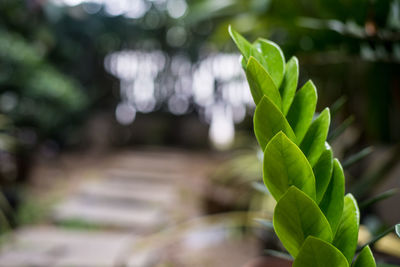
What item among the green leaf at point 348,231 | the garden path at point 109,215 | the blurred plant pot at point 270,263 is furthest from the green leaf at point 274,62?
the garden path at point 109,215

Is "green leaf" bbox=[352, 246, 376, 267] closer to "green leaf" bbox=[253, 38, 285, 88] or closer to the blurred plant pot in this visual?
"green leaf" bbox=[253, 38, 285, 88]

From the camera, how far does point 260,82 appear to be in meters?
0.23

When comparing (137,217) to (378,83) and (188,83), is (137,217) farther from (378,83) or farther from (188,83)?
(188,83)

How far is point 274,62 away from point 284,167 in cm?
8

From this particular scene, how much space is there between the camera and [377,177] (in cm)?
57

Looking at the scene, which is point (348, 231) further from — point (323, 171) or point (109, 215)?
point (109, 215)

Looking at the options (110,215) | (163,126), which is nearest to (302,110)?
(110,215)

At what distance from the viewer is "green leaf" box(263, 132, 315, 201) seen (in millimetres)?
217

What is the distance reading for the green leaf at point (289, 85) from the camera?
249mm

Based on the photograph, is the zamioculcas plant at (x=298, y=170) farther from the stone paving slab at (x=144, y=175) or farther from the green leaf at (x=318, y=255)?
the stone paving slab at (x=144, y=175)

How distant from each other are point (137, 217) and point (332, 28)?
2.36 metres

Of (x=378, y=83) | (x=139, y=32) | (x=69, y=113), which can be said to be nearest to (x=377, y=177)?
(x=378, y=83)

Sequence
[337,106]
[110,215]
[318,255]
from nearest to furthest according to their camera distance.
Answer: [318,255] → [337,106] → [110,215]

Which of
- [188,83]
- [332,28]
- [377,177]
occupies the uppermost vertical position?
[188,83]
